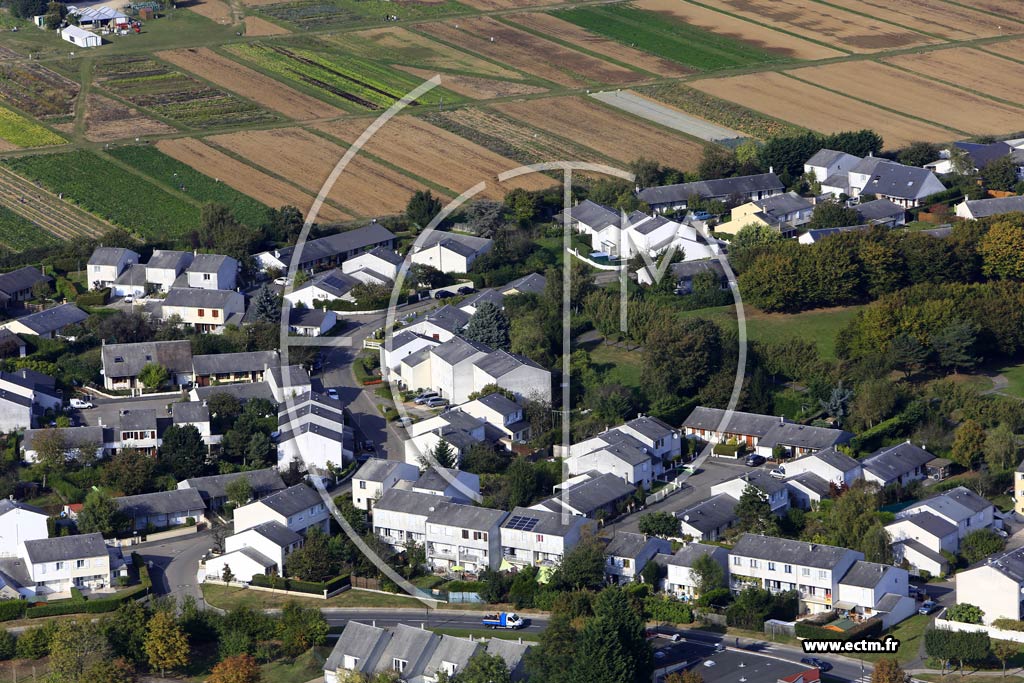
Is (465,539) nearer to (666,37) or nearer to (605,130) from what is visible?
(605,130)

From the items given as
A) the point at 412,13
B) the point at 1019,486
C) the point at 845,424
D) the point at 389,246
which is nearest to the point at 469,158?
the point at 389,246

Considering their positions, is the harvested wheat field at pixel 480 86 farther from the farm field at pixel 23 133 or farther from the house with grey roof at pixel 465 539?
the house with grey roof at pixel 465 539

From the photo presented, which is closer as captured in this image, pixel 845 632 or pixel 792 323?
pixel 845 632

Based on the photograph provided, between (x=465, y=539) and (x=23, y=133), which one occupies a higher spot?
(x=465, y=539)

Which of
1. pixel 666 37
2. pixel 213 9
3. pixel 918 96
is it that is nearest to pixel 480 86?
pixel 666 37

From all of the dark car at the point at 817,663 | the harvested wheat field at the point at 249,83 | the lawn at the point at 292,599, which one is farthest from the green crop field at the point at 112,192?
the dark car at the point at 817,663

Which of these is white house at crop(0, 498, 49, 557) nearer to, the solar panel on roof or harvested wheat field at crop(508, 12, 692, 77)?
the solar panel on roof

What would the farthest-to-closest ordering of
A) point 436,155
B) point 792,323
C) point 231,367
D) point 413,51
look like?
point 413,51
point 436,155
point 792,323
point 231,367

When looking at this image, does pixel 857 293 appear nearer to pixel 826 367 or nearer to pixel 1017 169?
pixel 826 367
